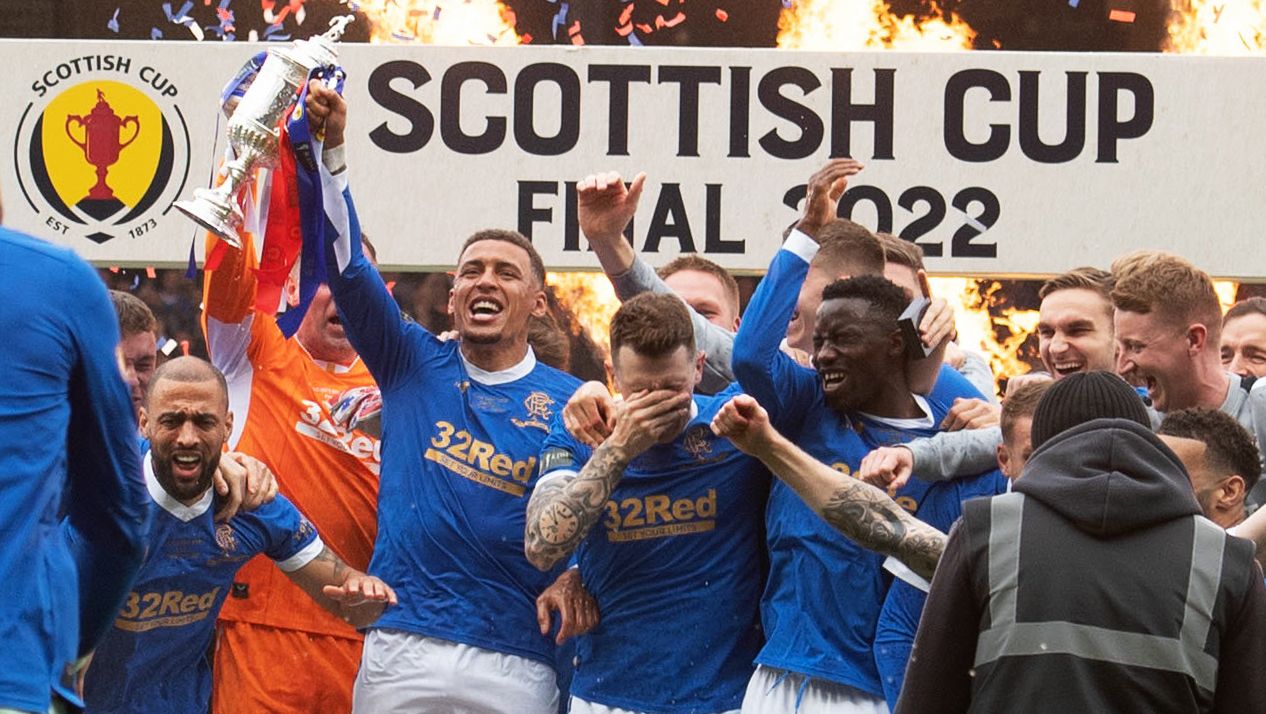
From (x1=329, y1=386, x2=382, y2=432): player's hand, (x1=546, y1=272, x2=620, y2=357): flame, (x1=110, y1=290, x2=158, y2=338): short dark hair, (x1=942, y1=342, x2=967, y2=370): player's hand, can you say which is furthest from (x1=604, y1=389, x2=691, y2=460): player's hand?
(x1=546, y1=272, x2=620, y2=357): flame

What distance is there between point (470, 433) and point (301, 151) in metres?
0.97

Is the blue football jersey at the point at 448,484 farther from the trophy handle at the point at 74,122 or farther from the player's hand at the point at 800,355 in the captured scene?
the trophy handle at the point at 74,122

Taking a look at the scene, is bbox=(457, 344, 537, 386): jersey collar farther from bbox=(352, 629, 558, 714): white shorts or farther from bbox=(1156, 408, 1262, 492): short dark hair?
bbox=(1156, 408, 1262, 492): short dark hair

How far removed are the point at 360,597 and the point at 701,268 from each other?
5.60 ft

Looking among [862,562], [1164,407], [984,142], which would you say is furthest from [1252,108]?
[862,562]

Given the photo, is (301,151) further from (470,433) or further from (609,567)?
(609,567)

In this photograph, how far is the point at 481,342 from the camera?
5871 mm

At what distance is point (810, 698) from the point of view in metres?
4.87

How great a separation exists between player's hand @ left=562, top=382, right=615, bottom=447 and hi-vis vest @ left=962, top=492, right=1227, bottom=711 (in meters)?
1.84

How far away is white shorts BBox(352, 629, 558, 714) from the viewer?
217 inches

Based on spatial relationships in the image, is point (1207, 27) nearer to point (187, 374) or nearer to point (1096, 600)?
point (187, 374)

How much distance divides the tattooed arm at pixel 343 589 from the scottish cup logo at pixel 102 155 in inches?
63.6

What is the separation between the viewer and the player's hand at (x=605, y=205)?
18.7ft

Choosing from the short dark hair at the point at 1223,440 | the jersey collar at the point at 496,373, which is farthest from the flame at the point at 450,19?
the short dark hair at the point at 1223,440
